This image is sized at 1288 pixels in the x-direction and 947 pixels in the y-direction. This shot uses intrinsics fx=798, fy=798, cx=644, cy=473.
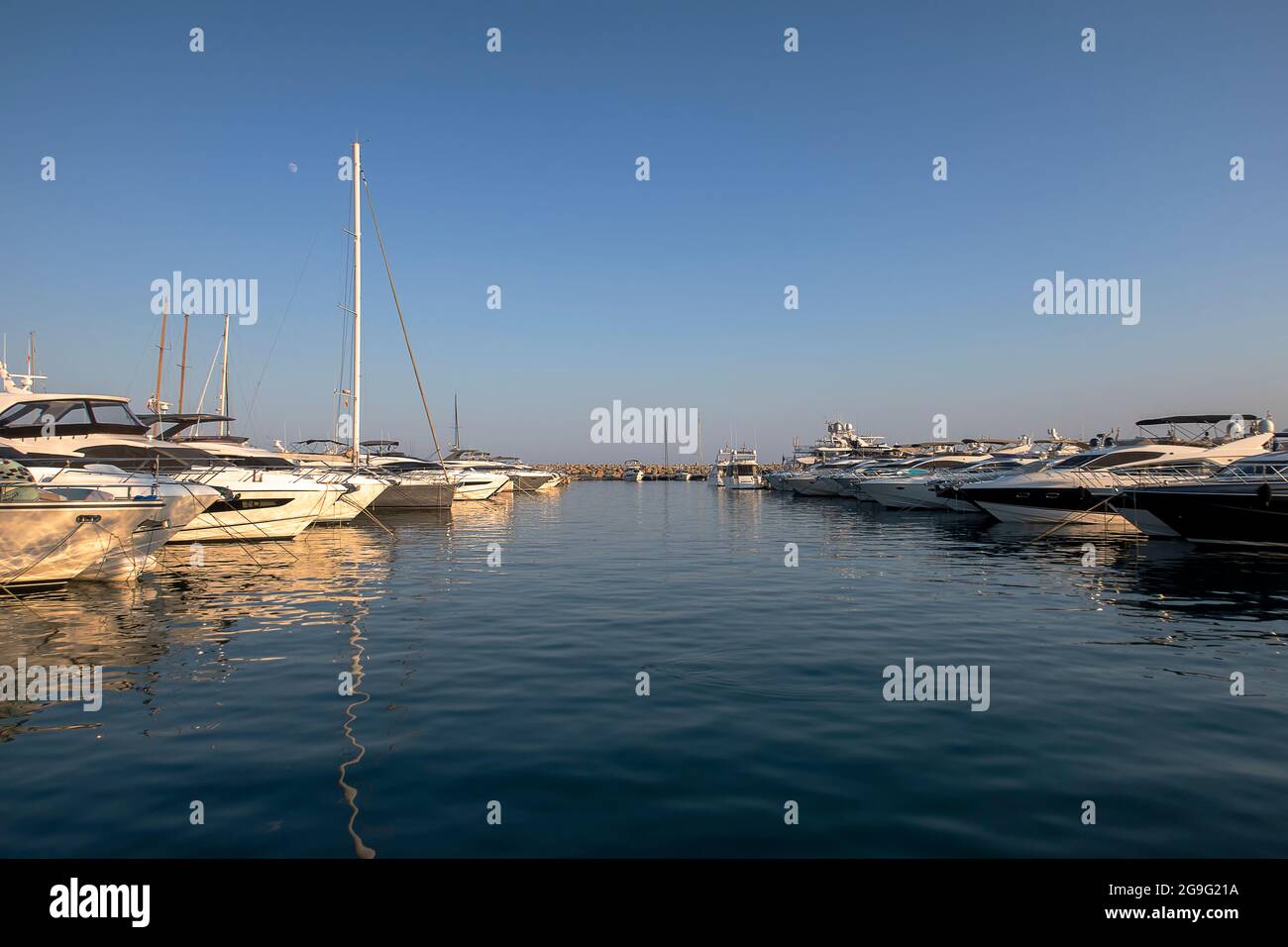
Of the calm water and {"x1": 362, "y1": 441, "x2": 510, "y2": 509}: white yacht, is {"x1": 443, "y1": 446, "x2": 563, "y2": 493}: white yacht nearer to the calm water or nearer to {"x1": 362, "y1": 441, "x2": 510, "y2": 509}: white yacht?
{"x1": 362, "y1": 441, "x2": 510, "y2": 509}: white yacht

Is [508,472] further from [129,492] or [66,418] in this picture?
[129,492]

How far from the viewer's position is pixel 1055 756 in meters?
7.05

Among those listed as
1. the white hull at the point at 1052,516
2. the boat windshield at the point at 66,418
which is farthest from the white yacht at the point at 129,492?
the white hull at the point at 1052,516

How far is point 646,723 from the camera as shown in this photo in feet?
26.3

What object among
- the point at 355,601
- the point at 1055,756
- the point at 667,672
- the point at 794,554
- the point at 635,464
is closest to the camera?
the point at 1055,756

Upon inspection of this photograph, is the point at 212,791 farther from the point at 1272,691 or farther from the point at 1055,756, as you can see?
the point at 1272,691

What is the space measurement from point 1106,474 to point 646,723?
30240mm

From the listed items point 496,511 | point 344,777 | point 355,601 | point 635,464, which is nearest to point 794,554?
point 355,601

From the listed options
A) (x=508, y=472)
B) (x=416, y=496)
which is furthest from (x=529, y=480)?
(x=416, y=496)

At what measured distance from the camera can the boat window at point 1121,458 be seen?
108 feet

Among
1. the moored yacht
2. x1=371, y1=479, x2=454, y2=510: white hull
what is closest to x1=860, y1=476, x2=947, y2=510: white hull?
the moored yacht

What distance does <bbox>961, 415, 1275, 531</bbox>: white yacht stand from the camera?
31562 millimetres

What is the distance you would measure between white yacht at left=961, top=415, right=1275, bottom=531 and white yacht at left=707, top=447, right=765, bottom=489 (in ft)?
170
